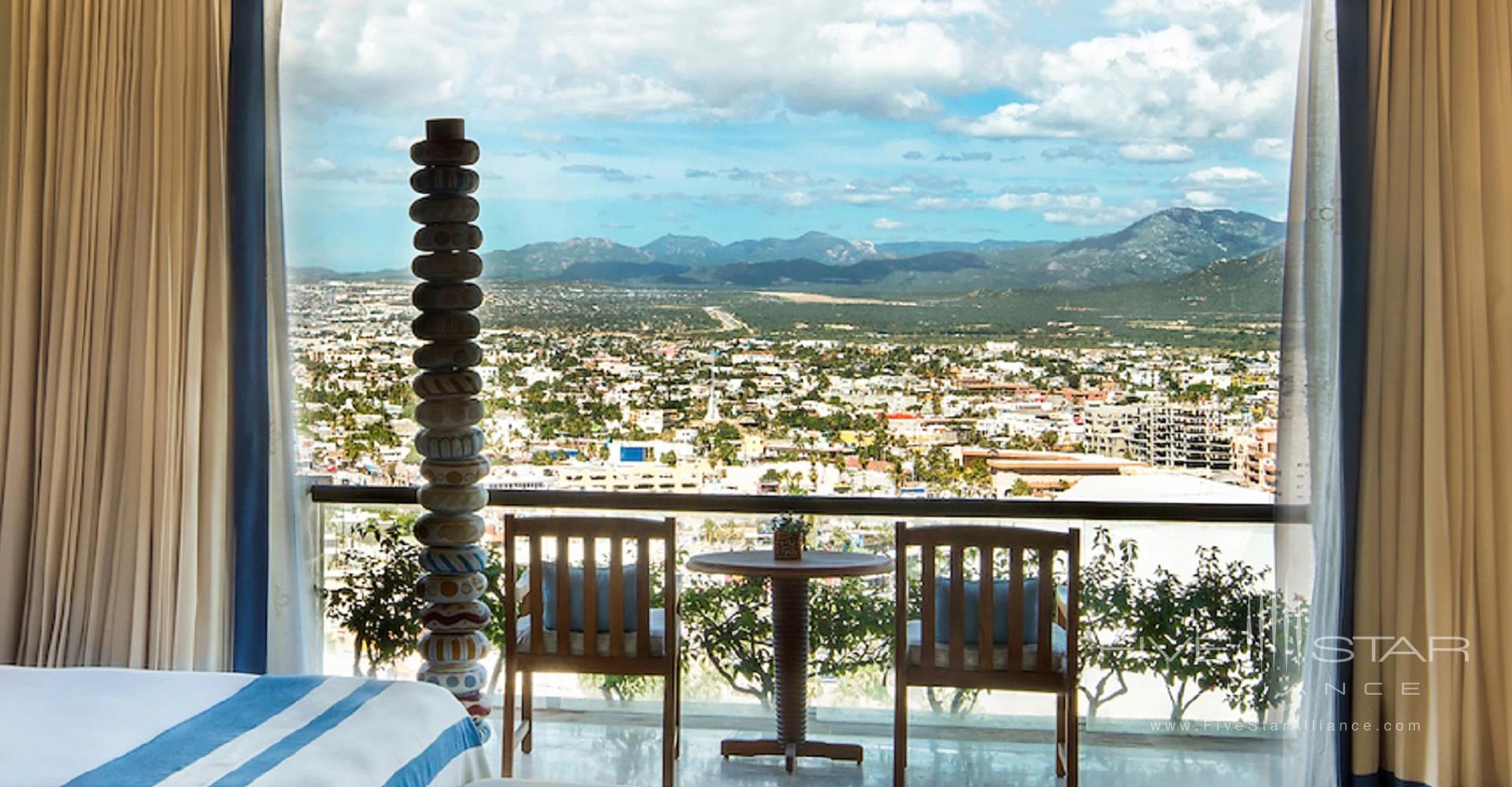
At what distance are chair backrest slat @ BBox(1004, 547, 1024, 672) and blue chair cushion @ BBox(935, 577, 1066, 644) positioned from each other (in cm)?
3

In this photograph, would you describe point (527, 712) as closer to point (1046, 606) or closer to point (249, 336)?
point (249, 336)

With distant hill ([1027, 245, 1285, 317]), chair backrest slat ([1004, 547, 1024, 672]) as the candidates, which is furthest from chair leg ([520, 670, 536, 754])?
distant hill ([1027, 245, 1285, 317])

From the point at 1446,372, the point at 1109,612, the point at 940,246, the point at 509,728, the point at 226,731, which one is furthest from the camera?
the point at 940,246

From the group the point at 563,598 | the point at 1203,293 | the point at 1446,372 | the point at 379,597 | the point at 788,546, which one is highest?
the point at 1203,293

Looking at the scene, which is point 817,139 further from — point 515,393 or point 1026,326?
point 515,393

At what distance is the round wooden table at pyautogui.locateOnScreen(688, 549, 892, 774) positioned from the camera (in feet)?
12.6

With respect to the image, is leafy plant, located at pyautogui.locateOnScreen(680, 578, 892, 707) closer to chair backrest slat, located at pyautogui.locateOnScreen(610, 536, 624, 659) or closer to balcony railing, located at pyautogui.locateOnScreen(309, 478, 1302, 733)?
balcony railing, located at pyautogui.locateOnScreen(309, 478, 1302, 733)

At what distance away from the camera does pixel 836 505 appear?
13.5 feet

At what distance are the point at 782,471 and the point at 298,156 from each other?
188 centimetres

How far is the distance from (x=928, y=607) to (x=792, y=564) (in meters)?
0.46

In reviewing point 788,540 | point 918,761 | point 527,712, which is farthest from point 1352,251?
point 527,712

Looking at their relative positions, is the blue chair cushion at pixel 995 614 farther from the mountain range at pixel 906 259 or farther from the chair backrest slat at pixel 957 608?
the mountain range at pixel 906 259

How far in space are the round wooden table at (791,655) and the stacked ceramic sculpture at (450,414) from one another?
2.29 ft

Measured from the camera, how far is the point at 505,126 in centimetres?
443
